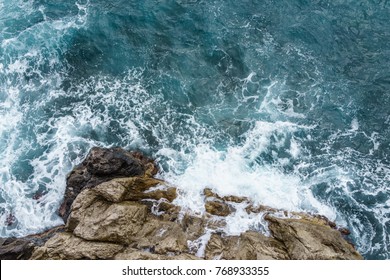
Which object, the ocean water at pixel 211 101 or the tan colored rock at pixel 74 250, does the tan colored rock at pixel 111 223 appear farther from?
the ocean water at pixel 211 101

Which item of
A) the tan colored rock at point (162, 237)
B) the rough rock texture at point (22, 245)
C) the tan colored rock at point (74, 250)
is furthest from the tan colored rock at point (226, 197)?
the rough rock texture at point (22, 245)

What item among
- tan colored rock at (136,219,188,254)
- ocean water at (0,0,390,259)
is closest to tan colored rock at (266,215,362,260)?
ocean water at (0,0,390,259)

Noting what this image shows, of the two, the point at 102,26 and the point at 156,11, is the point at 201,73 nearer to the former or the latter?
the point at 156,11

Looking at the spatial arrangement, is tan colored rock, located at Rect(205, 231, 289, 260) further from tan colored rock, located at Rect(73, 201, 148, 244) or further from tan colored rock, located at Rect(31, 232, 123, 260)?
tan colored rock, located at Rect(31, 232, 123, 260)

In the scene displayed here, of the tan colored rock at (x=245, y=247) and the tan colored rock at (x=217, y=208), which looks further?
the tan colored rock at (x=217, y=208)

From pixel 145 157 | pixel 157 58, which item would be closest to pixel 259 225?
pixel 145 157

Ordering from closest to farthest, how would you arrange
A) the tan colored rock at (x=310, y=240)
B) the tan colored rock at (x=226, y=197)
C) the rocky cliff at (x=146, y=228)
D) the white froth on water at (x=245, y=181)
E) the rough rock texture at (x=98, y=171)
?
the tan colored rock at (x=310, y=240), the rocky cliff at (x=146, y=228), the rough rock texture at (x=98, y=171), the white froth on water at (x=245, y=181), the tan colored rock at (x=226, y=197)

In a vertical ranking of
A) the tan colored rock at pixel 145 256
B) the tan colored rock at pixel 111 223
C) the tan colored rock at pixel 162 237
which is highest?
the tan colored rock at pixel 111 223
